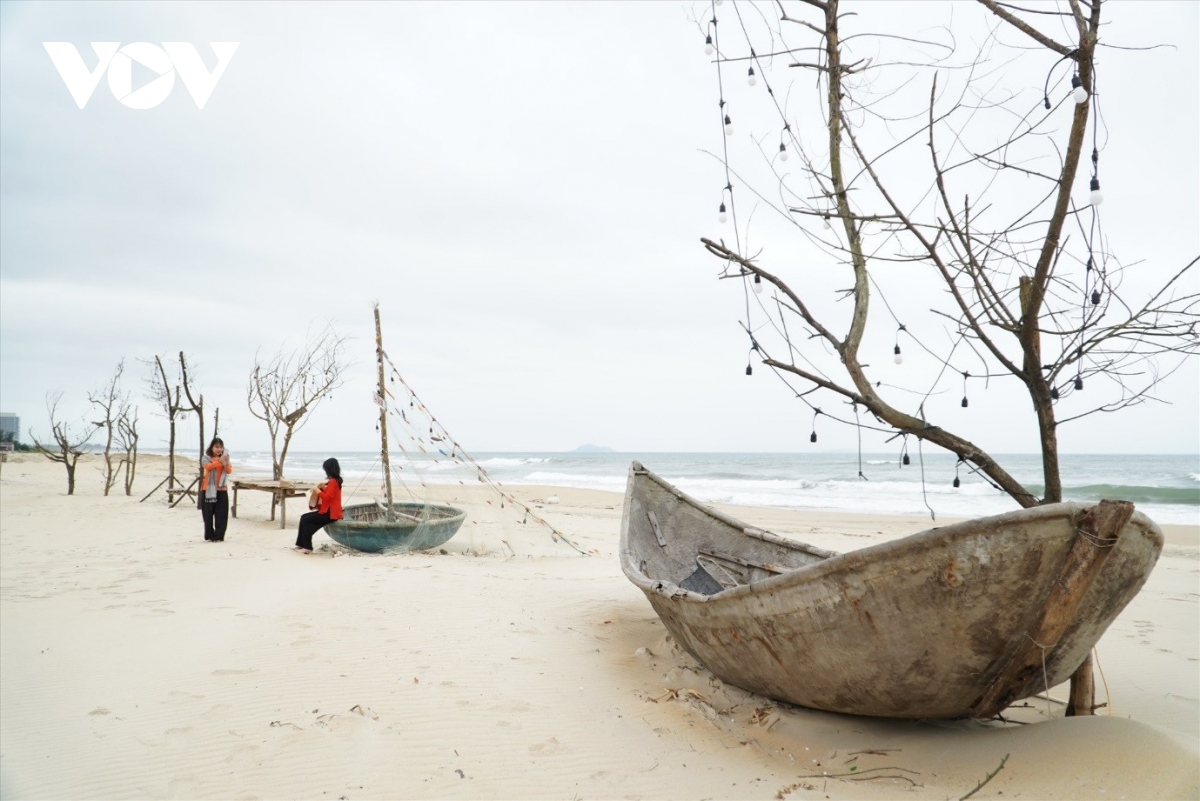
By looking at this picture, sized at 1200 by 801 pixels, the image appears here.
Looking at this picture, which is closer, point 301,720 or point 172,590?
point 301,720

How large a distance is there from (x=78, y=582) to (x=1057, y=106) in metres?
8.59

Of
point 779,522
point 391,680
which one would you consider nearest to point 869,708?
point 391,680

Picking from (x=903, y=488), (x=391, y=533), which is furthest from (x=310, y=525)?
(x=903, y=488)

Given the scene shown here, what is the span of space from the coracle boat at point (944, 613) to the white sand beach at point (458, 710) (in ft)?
0.94

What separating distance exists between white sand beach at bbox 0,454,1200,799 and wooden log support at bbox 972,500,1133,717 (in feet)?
1.61

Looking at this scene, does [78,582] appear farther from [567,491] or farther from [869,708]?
[567,491]

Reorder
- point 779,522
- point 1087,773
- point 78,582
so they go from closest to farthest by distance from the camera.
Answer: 1. point 1087,773
2. point 78,582
3. point 779,522

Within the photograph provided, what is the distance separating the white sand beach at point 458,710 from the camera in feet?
9.97

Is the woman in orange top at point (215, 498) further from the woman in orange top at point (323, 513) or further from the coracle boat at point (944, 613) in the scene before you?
the coracle boat at point (944, 613)

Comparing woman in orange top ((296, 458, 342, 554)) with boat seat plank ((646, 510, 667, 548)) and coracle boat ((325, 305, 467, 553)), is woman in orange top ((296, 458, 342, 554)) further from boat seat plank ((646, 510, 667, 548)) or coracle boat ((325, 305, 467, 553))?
boat seat plank ((646, 510, 667, 548))

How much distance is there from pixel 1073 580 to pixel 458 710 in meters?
3.04

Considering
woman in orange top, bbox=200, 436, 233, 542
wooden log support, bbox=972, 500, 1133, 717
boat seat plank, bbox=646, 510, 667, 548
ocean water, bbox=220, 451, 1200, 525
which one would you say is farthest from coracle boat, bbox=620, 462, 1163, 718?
woman in orange top, bbox=200, 436, 233, 542

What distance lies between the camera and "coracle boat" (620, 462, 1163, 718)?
2648mm

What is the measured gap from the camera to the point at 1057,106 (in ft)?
9.29
